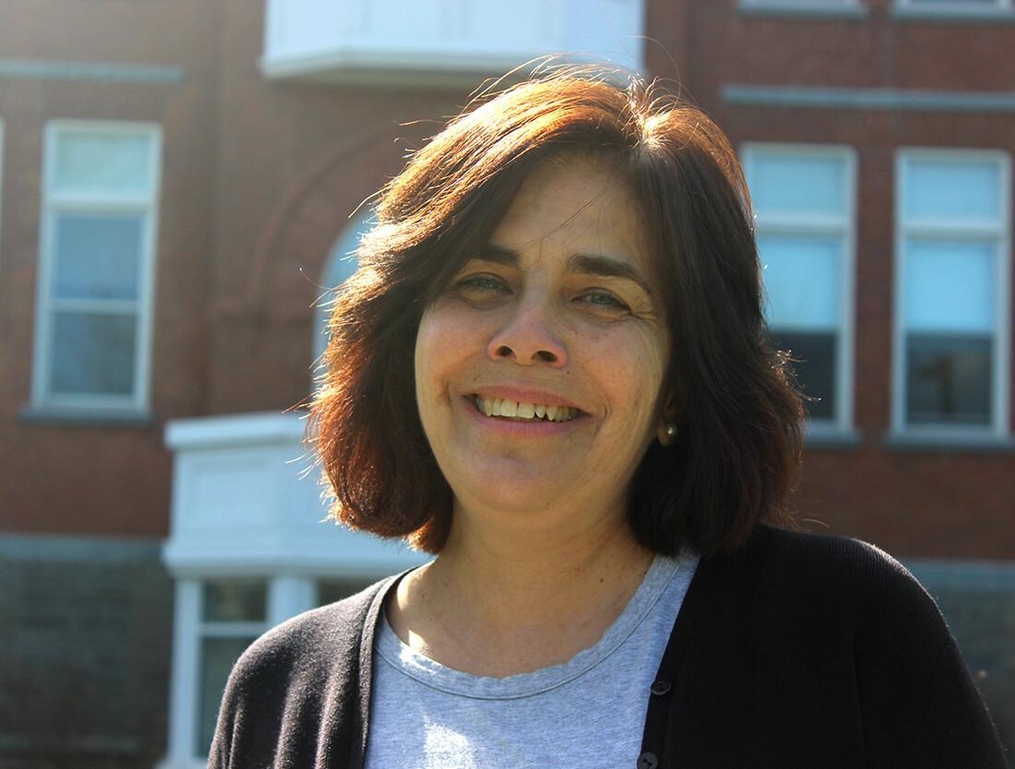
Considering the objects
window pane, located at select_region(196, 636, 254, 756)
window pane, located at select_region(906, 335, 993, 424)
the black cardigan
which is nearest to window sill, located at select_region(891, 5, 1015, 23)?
window pane, located at select_region(906, 335, 993, 424)

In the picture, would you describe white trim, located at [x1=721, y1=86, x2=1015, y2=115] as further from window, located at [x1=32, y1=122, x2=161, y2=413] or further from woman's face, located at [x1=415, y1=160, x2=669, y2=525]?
woman's face, located at [x1=415, y1=160, x2=669, y2=525]

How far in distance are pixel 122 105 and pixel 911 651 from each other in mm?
12053

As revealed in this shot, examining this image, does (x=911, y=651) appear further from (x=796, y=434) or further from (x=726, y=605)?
(x=796, y=434)

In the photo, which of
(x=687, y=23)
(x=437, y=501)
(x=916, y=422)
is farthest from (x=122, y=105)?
(x=437, y=501)

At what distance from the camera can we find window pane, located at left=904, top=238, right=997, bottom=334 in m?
13.2

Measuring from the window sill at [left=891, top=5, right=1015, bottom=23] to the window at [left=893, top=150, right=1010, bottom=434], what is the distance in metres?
1.07

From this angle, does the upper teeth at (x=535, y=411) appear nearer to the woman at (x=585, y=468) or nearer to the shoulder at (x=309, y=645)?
the woman at (x=585, y=468)

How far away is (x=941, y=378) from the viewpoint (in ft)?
43.3

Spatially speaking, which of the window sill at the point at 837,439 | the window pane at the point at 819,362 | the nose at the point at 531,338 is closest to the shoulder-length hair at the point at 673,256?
the nose at the point at 531,338

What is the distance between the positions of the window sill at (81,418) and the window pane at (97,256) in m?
0.98

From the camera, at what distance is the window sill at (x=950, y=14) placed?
1305 centimetres

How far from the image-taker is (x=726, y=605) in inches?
77.6

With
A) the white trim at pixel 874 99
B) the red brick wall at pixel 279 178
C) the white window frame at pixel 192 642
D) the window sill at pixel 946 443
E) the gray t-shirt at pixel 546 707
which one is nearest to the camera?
the gray t-shirt at pixel 546 707

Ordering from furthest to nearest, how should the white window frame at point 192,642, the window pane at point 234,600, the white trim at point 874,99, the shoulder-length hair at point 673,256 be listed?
the white trim at point 874,99, the window pane at point 234,600, the white window frame at point 192,642, the shoulder-length hair at point 673,256
